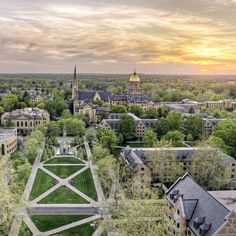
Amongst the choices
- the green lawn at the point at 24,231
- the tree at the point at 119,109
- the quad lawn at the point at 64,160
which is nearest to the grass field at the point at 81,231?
the green lawn at the point at 24,231

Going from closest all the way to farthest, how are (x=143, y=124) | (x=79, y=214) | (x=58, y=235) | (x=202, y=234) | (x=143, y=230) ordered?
(x=143, y=230), (x=202, y=234), (x=58, y=235), (x=79, y=214), (x=143, y=124)

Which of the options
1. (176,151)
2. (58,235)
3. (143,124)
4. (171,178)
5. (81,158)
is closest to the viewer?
(58,235)

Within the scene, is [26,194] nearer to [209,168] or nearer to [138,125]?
[209,168]

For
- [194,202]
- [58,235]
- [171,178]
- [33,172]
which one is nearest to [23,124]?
[33,172]

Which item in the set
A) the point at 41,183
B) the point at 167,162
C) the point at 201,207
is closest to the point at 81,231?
the point at 201,207

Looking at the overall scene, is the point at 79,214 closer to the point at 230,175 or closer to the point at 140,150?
the point at 140,150

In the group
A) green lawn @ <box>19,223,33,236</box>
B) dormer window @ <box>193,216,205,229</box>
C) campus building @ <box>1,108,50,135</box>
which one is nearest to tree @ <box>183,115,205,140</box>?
campus building @ <box>1,108,50,135</box>

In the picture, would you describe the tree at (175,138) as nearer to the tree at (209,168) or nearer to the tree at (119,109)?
the tree at (209,168)
